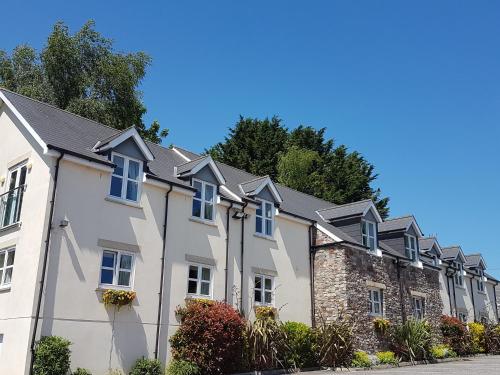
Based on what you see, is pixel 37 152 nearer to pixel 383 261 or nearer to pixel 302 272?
pixel 302 272

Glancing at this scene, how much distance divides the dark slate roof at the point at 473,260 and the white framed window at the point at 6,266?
35.9 meters

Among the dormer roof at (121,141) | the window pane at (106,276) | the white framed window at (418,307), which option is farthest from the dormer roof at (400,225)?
the window pane at (106,276)

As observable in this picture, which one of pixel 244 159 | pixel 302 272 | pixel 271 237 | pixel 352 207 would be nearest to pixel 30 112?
pixel 271 237

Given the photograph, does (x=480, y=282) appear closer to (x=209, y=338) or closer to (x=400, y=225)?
(x=400, y=225)

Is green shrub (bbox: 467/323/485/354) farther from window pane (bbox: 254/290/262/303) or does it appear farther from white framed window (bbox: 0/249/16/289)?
white framed window (bbox: 0/249/16/289)

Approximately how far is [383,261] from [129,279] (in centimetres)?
1508

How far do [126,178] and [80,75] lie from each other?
20622 millimetres

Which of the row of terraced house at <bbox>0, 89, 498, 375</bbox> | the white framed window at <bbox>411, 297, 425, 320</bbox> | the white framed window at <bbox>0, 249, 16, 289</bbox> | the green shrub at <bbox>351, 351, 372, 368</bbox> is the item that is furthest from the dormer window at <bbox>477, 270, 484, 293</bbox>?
the white framed window at <bbox>0, 249, 16, 289</bbox>

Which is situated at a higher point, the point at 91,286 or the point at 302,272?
the point at 302,272

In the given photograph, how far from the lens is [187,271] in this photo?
1956cm

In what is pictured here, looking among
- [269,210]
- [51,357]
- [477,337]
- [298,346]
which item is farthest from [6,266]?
[477,337]

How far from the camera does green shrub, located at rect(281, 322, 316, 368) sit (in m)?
20.8

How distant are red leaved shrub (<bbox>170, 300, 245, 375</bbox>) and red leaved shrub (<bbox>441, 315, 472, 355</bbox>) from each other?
58.0 feet

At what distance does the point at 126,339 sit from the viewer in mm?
16859
